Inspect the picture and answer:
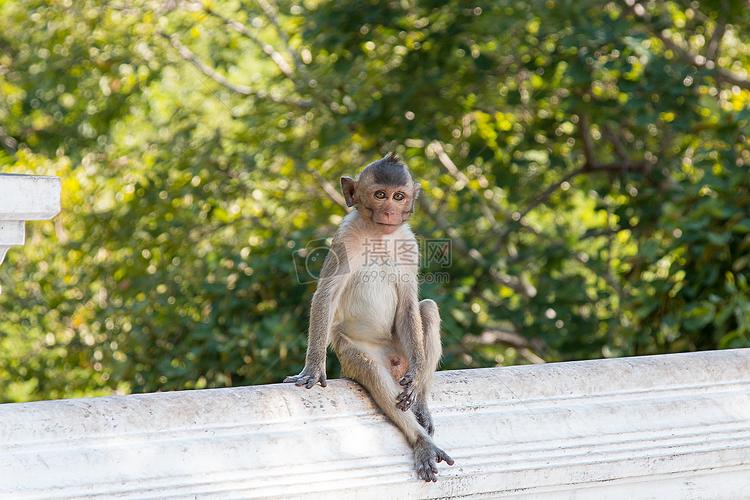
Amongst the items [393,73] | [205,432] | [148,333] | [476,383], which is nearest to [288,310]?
[148,333]

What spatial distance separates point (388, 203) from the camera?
3412 millimetres

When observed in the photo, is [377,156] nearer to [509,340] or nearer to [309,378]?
[509,340]

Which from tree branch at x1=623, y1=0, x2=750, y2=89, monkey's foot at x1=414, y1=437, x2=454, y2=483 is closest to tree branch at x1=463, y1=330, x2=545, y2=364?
tree branch at x1=623, y1=0, x2=750, y2=89

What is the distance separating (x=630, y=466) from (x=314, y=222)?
3933 millimetres

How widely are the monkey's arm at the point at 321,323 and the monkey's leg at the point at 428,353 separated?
0.97 feet

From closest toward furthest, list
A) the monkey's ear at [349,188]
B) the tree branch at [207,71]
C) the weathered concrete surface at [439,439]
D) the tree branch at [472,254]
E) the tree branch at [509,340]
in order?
1. the weathered concrete surface at [439,439]
2. the monkey's ear at [349,188]
3. the tree branch at [472,254]
4. the tree branch at [509,340]
5. the tree branch at [207,71]

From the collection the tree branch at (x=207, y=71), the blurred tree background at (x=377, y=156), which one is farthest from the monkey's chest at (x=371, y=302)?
the tree branch at (x=207, y=71)

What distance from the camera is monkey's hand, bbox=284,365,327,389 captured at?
3.07 meters

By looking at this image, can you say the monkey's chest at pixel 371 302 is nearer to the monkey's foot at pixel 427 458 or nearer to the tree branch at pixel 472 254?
the monkey's foot at pixel 427 458

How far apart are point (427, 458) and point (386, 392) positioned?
36 centimetres

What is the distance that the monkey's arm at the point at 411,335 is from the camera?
3197mm

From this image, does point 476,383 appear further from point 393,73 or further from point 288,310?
point 393,73

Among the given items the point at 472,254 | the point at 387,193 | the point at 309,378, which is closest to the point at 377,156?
the point at 472,254

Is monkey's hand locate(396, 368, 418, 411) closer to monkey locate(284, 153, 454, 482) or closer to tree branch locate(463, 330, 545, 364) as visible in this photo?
monkey locate(284, 153, 454, 482)
